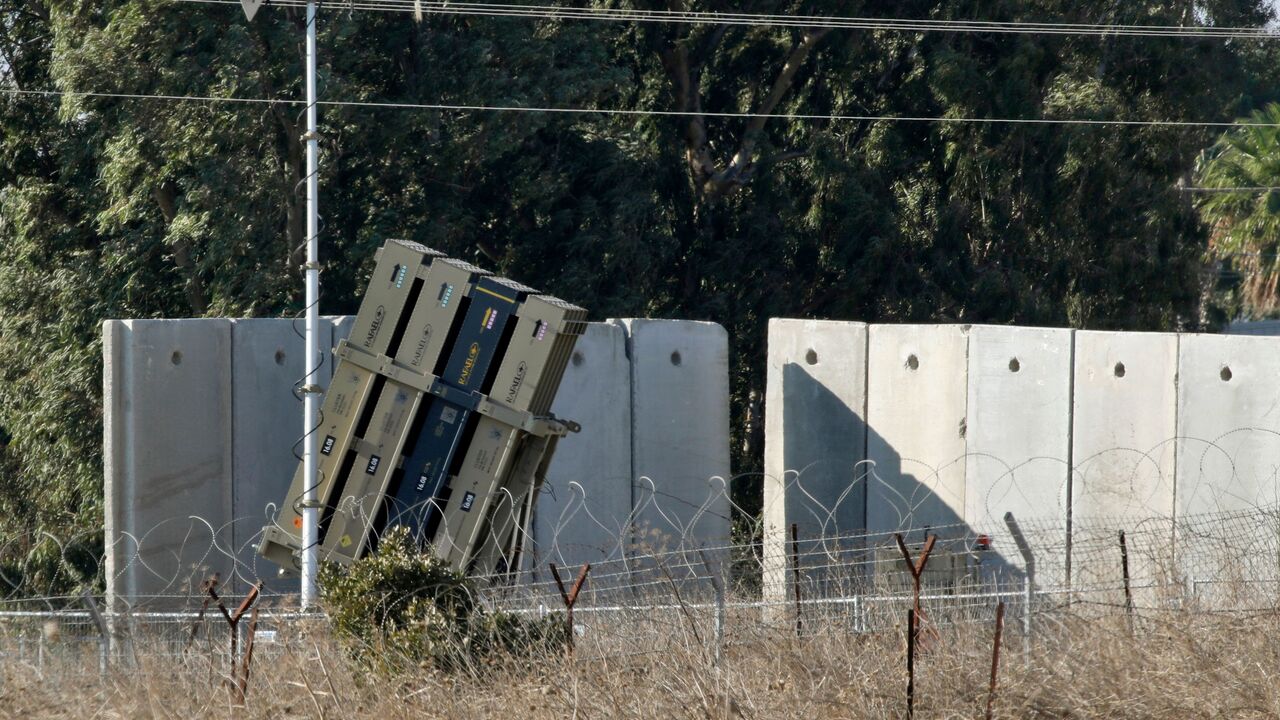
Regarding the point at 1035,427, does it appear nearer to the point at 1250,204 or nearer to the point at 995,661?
the point at 995,661

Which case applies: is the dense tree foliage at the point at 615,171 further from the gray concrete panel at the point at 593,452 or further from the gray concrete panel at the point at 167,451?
the gray concrete panel at the point at 593,452

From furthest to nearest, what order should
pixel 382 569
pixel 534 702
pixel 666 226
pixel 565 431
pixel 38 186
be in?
pixel 666 226, pixel 38 186, pixel 565 431, pixel 382 569, pixel 534 702

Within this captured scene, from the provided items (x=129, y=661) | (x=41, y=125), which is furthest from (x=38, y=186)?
(x=129, y=661)

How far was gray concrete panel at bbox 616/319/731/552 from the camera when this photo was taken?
11.8m

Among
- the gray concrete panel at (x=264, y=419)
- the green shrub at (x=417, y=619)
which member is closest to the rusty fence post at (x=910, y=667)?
the green shrub at (x=417, y=619)

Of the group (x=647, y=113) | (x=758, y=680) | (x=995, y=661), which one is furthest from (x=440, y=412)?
(x=647, y=113)

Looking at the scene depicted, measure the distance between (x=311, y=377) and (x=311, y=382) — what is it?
0.07 metres

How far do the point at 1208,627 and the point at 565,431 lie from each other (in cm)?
441

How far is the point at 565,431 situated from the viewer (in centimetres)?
980

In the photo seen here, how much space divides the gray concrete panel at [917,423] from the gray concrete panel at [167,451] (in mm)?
5130

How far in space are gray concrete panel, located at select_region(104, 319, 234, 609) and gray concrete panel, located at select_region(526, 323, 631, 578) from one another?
252cm

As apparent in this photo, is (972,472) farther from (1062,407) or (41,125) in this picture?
(41,125)

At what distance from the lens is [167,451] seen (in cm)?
1071

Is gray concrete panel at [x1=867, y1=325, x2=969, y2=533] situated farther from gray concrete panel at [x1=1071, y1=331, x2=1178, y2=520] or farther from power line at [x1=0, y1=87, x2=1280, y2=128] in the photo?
power line at [x1=0, y1=87, x2=1280, y2=128]
